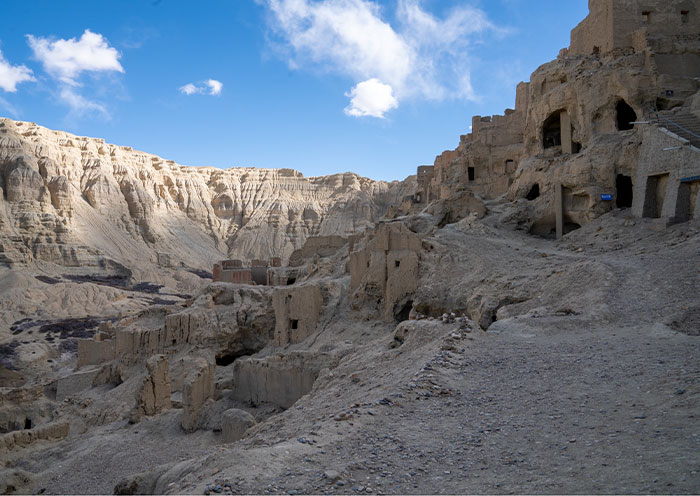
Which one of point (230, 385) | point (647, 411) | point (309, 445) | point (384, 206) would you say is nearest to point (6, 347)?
point (230, 385)

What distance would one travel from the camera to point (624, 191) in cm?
2134

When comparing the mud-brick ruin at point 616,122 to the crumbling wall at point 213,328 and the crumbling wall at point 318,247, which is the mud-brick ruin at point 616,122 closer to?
the crumbling wall at point 318,247

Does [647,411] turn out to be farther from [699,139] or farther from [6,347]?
[6,347]

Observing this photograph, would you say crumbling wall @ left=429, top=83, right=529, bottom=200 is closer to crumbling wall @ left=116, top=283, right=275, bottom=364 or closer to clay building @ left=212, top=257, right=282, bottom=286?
clay building @ left=212, top=257, right=282, bottom=286

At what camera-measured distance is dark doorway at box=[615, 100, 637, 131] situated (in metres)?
22.6

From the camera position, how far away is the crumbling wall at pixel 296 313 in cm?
1983

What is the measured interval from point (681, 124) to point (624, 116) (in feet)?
12.9

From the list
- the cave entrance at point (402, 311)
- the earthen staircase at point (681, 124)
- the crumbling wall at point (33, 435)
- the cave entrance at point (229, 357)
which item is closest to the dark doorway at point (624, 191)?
the earthen staircase at point (681, 124)

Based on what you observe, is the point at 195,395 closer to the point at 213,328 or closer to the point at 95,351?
the point at 213,328

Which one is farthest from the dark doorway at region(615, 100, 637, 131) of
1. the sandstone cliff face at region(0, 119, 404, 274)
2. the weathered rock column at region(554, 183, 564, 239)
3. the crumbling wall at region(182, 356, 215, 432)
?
the sandstone cliff face at region(0, 119, 404, 274)

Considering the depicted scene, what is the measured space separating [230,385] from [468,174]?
19.6m

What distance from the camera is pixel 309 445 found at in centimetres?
575

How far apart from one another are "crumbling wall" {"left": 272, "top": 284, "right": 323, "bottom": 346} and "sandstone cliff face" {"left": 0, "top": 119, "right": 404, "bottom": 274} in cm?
3875

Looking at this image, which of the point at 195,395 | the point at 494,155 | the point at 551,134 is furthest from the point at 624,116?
the point at 195,395
